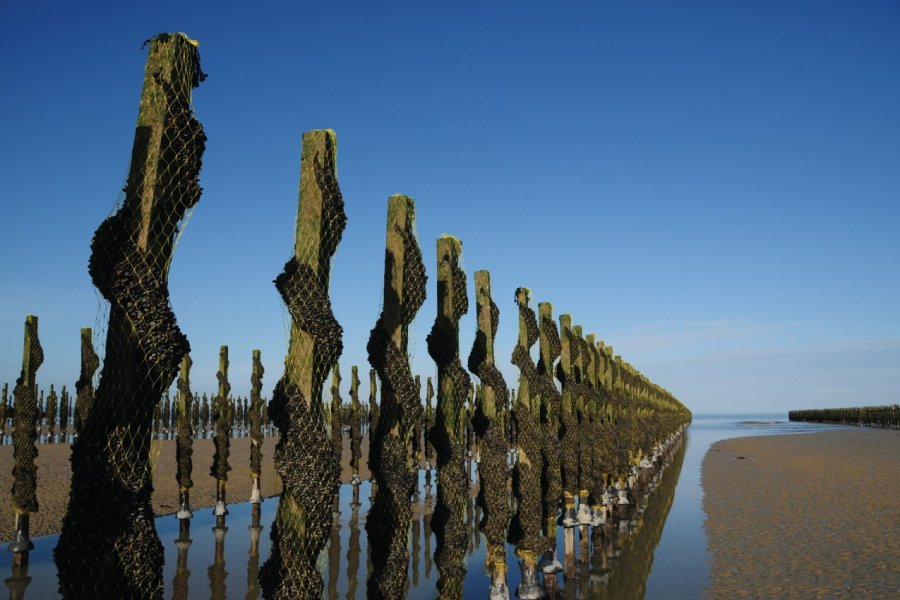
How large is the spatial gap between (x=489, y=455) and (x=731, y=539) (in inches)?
389

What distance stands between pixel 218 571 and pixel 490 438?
22.9ft

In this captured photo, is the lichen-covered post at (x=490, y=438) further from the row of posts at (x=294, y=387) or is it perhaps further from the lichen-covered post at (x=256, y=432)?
the lichen-covered post at (x=256, y=432)

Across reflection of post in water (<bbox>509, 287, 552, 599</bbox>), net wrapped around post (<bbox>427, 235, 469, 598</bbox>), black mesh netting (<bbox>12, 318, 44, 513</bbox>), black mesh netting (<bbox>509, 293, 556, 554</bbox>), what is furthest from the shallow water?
net wrapped around post (<bbox>427, 235, 469, 598</bbox>)

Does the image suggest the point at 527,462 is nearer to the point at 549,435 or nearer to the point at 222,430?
the point at 549,435

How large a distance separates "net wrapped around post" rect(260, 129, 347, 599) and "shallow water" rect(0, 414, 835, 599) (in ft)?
15.8

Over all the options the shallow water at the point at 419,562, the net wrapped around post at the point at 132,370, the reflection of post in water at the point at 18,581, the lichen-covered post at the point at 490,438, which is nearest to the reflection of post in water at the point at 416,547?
the shallow water at the point at 419,562

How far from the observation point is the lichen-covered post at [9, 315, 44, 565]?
1261cm

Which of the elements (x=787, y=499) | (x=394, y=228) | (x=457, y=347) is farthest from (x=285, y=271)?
(x=787, y=499)

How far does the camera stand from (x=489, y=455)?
8.80m

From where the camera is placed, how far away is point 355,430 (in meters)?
24.0

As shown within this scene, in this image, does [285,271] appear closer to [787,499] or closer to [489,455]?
[489,455]

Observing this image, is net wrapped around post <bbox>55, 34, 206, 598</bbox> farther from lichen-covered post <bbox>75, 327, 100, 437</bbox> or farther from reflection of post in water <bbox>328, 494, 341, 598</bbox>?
lichen-covered post <bbox>75, 327, 100, 437</bbox>

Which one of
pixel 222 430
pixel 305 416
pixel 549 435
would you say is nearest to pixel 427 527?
pixel 222 430

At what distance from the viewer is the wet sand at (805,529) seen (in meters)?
11.4
